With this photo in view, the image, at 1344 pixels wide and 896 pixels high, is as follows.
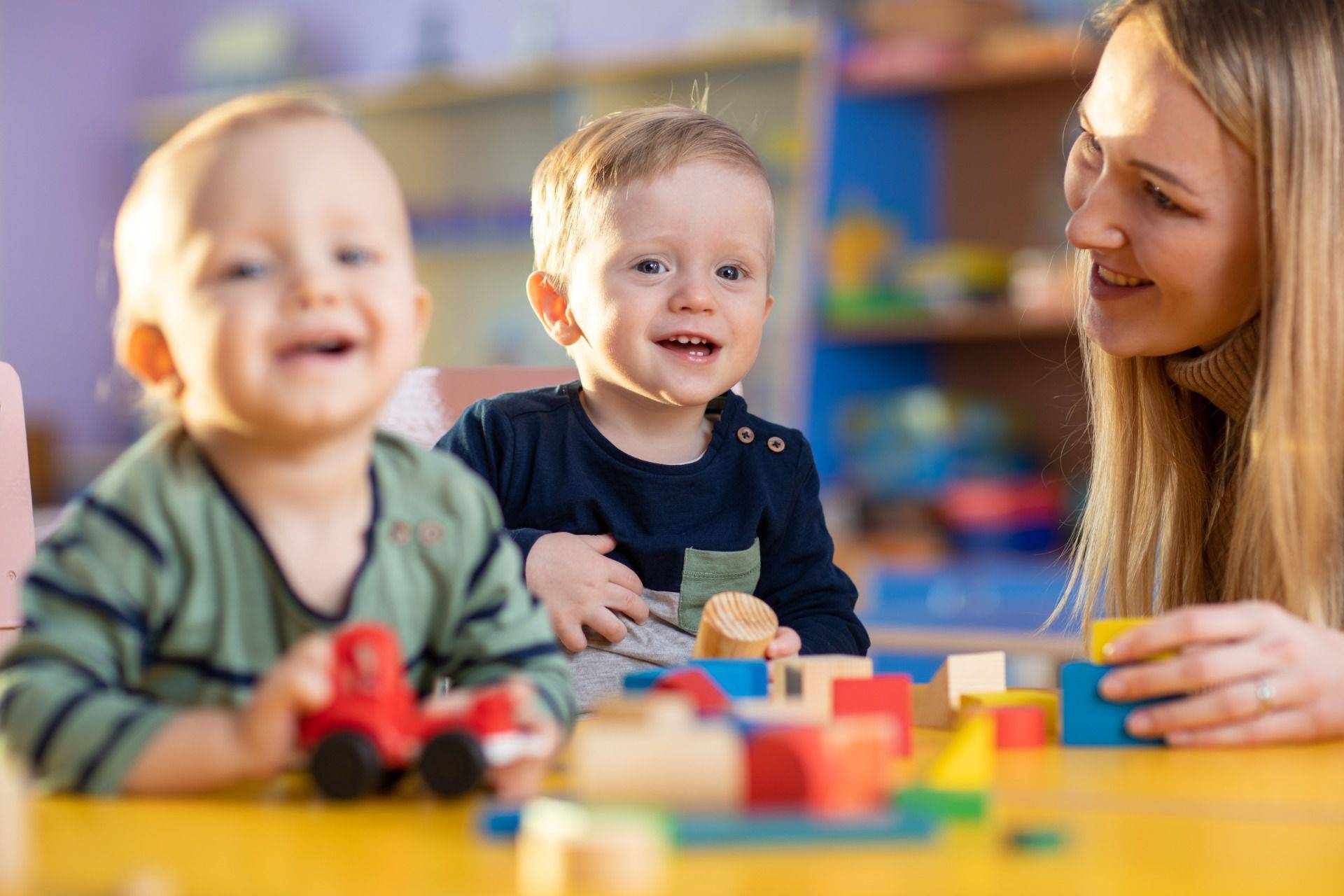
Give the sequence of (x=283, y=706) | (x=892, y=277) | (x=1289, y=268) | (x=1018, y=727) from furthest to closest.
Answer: (x=892, y=277) < (x=1289, y=268) < (x=1018, y=727) < (x=283, y=706)

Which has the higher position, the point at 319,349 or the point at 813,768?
the point at 319,349

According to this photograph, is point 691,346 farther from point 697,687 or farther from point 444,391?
point 697,687

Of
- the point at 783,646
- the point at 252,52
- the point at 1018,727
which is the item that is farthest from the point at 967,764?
the point at 252,52

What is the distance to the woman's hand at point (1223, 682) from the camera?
78cm

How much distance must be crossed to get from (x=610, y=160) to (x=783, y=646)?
1.39ft

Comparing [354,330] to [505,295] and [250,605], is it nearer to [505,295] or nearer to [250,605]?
[250,605]

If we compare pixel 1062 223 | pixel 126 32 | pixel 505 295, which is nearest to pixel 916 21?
pixel 1062 223

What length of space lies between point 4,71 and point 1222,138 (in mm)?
5074

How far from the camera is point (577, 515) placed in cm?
111

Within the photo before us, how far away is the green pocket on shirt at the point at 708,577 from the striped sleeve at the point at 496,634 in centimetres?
40

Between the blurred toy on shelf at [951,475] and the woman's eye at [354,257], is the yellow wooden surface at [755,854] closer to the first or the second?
the woman's eye at [354,257]

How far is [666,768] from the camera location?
1.69 feet

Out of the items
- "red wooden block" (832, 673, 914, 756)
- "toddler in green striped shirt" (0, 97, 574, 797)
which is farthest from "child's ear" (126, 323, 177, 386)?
"red wooden block" (832, 673, 914, 756)

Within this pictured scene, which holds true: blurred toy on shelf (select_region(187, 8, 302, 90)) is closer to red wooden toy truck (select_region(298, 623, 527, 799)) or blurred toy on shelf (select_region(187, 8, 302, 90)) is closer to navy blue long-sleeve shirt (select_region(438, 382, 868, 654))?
navy blue long-sleeve shirt (select_region(438, 382, 868, 654))
